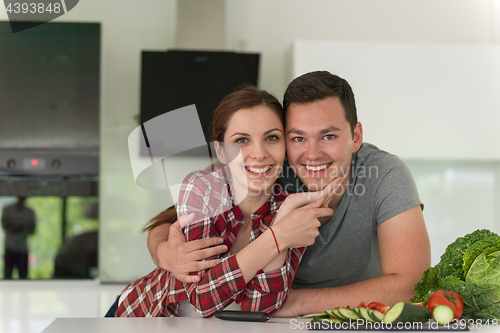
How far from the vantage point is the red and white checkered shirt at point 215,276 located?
3.41 feet

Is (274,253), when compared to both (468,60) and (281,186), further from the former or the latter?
(468,60)

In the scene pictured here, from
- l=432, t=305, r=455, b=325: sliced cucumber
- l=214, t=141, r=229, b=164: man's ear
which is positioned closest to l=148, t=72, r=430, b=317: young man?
l=214, t=141, r=229, b=164: man's ear

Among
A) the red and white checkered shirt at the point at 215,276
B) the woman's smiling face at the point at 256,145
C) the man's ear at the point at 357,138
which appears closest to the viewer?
the red and white checkered shirt at the point at 215,276

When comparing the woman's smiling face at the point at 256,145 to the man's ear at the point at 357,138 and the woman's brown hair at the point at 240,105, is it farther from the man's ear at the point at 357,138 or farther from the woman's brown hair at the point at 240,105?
the man's ear at the point at 357,138

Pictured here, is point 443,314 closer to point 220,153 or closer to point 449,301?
point 449,301

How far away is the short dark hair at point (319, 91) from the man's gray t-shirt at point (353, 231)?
0.17 m

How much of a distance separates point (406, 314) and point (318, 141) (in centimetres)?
61

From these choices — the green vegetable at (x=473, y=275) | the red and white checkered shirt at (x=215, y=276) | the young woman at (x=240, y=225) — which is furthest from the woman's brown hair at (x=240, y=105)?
the green vegetable at (x=473, y=275)

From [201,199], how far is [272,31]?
67.2 inches

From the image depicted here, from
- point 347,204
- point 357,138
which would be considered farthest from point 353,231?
point 357,138

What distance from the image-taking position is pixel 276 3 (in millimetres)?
2650

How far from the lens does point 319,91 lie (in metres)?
1.34

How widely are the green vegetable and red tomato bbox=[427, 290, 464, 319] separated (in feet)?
0.04

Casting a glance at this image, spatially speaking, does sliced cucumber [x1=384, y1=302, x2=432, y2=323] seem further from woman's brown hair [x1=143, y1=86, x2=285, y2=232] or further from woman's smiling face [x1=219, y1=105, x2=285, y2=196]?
woman's brown hair [x1=143, y1=86, x2=285, y2=232]
